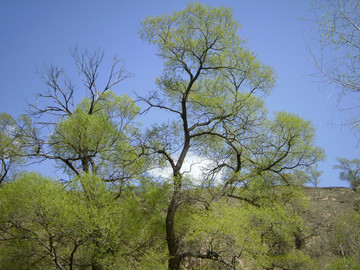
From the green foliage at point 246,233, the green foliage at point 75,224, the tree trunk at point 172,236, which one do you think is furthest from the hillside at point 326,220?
the green foliage at point 75,224

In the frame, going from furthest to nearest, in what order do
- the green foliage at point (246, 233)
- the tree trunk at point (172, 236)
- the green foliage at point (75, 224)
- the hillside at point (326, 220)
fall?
the hillside at point (326, 220), the tree trunk at point (172, 236), the green foliage at point (75, 224), the green foliage at point (246, 233)

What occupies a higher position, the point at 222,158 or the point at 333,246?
the point at 222,158

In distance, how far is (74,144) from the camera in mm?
16016

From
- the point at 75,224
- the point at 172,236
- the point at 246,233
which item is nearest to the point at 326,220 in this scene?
the point at 246,233

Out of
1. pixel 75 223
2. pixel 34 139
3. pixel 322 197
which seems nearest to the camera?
pixel 75 223

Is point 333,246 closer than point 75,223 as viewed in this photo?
No

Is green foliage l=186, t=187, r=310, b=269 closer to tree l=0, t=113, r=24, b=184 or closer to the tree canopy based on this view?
the tree canopy

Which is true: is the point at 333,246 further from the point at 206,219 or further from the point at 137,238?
the point at 137,238

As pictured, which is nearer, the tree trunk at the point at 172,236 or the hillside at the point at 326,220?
the tree trunk at the point at 172,236

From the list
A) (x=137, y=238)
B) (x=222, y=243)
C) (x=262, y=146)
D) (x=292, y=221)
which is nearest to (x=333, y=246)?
(x=292, y=221)

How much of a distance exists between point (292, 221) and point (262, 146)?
14.5ft

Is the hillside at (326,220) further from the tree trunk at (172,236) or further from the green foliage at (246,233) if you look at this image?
the tree trunk at (172,236)

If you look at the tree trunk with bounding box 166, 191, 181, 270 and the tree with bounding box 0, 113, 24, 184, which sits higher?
the tree with bounding box 0, 113, 24, 184

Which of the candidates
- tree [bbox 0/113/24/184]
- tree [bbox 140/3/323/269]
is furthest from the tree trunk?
tree [bbox 0/113/24/184]
